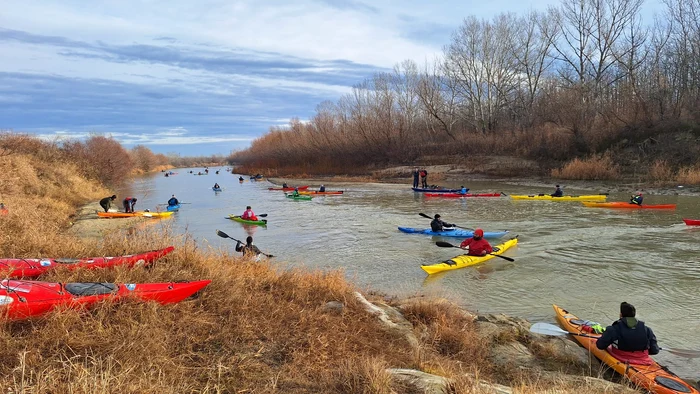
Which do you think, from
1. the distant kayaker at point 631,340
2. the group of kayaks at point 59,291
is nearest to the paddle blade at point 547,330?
the distant kayaker at point 631,340

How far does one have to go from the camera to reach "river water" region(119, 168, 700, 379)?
855 cm

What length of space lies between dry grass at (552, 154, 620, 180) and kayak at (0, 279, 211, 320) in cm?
3246

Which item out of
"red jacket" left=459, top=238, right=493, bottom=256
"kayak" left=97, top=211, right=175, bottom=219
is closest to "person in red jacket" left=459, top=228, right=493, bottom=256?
"red jacket" left=459, top=238, right=493, bottom=256

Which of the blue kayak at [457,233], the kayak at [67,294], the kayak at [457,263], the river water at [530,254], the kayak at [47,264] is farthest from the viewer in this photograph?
the blue kayak at [457,233]

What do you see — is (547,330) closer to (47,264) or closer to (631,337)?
(631,337)

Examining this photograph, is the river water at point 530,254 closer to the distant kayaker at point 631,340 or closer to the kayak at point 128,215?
the distant kayaker at point 631,340

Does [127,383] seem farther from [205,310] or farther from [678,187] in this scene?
[678,187]

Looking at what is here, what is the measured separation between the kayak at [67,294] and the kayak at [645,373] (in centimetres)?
592

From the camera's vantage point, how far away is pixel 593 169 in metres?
30.6

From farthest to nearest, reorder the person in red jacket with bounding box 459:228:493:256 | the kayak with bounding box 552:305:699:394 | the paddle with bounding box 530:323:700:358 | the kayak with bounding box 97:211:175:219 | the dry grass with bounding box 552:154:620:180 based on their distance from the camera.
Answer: the dry grass with bounding box 552:154:620:180
the kayak with bounding box 97:211:175:219
the person in red jacket with bounding box 459:228:493:256
the paddle with bounding box 530:323:700:358
the kayak with bounding box 552:305:699:394

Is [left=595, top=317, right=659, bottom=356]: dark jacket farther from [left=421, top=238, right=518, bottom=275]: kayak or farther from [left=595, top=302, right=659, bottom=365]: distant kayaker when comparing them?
[left=421, top=238, right=518, bottom=275]: kayak

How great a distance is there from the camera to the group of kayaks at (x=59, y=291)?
13.9 feet

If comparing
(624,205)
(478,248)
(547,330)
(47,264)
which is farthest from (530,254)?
(47,264)

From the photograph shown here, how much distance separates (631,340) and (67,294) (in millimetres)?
7210
